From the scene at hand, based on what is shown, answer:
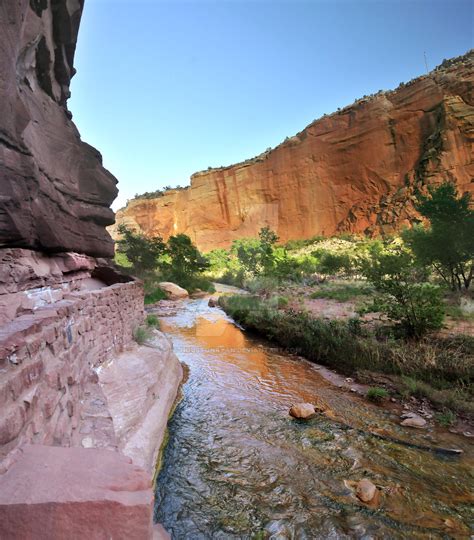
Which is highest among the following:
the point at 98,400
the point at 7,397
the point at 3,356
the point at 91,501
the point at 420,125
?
the point at 420,125

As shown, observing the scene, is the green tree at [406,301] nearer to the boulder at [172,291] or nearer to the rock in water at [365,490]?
the rock in water at [365,490]

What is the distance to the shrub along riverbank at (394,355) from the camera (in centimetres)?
611

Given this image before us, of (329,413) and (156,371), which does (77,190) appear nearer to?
(156,371)

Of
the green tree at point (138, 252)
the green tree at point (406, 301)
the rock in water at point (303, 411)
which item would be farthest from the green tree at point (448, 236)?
the green tree at point (138, 252)

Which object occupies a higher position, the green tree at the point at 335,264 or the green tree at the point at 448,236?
the green tree at the point at 448,236

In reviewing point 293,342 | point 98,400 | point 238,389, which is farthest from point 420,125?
point 98,400

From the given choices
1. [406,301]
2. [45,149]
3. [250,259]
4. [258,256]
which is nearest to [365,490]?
[406,301]

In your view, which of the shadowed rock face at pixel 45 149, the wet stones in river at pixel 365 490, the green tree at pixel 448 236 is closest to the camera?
the wet stones in river at pixel 365 490

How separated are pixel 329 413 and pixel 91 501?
529cm

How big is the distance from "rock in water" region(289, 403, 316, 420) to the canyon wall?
214 cm

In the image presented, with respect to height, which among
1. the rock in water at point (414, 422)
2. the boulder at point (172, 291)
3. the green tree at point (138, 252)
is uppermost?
the green tree at point (138, 252)

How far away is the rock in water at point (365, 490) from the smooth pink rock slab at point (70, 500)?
3.07 m

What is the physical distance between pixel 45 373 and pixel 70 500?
3.87ft

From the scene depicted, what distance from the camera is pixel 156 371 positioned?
6203 millimetres
